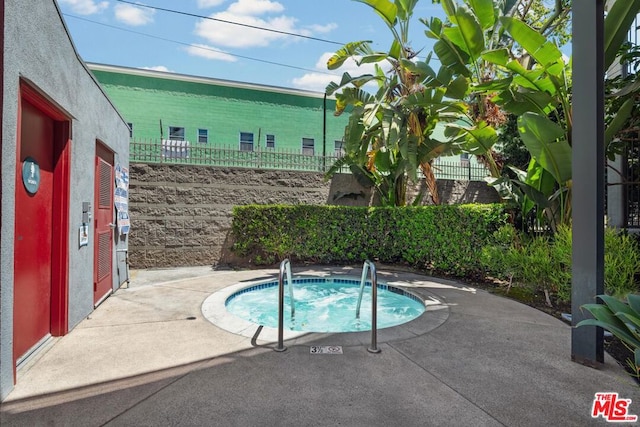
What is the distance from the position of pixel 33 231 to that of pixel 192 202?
527 centimetres

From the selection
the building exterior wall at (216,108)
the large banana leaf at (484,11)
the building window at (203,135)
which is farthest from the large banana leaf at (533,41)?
the building window at (203,135)

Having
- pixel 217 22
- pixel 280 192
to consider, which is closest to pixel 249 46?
pixel 217 22

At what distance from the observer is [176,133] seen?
1458 cm

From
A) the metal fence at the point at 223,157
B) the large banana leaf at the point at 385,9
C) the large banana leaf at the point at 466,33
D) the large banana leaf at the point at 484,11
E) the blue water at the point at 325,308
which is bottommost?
the blue water at the point at 325,308

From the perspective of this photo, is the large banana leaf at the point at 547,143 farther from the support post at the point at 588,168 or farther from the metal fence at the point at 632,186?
the metal fence at the point at 632,186

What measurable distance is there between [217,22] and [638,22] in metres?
11.9

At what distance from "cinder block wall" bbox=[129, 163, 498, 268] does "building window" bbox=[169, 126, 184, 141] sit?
6.99 meters

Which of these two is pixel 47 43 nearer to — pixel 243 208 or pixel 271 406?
pixel 271 406

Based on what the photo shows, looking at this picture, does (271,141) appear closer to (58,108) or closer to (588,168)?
(58,108)

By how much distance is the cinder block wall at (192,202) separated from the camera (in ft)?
26.5

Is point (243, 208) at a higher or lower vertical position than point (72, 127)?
lower

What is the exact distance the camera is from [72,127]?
3.92 m

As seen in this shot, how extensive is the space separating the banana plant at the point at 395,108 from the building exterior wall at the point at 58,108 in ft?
17.3

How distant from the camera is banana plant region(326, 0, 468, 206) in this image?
6980mm
